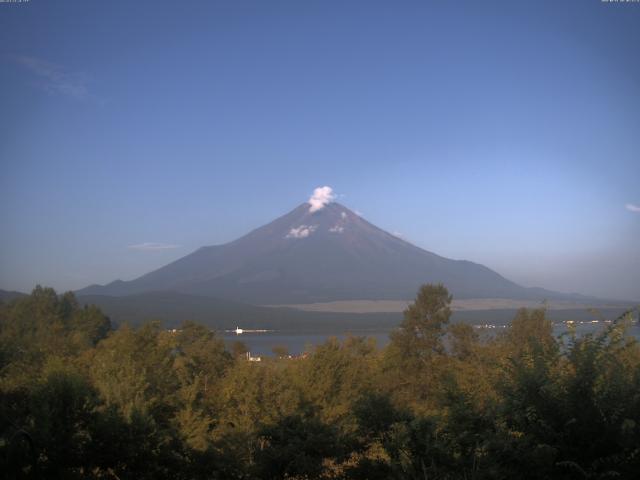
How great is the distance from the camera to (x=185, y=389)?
1877cm

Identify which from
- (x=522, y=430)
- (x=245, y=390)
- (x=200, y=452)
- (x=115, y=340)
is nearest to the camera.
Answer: (x=522, y=430)

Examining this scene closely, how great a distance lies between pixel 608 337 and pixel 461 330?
27231 millimetres

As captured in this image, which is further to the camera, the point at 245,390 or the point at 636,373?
the point at 245,390

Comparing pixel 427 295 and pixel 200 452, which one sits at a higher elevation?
pixel 427 295

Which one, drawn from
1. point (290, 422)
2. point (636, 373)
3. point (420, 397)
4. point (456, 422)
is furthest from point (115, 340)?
point (636, 373)

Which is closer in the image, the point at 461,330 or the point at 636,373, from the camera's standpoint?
the point at 636,373

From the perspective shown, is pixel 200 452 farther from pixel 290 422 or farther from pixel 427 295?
pixel 427 295

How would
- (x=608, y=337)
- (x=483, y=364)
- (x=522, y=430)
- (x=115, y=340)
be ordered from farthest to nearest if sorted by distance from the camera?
1. (x=115, y=340)
2. (x=483, y=364)
3. (x=608, y=337)
4. (x=522, y=430)

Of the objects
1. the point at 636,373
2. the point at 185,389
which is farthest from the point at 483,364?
the point at 636,373

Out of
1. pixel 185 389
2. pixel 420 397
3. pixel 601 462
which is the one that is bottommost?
pixel 420 397

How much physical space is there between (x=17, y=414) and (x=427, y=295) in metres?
27.7

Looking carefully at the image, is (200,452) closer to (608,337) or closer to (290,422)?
(290,422)

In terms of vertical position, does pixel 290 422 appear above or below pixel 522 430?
below

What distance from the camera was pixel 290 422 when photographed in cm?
1101
